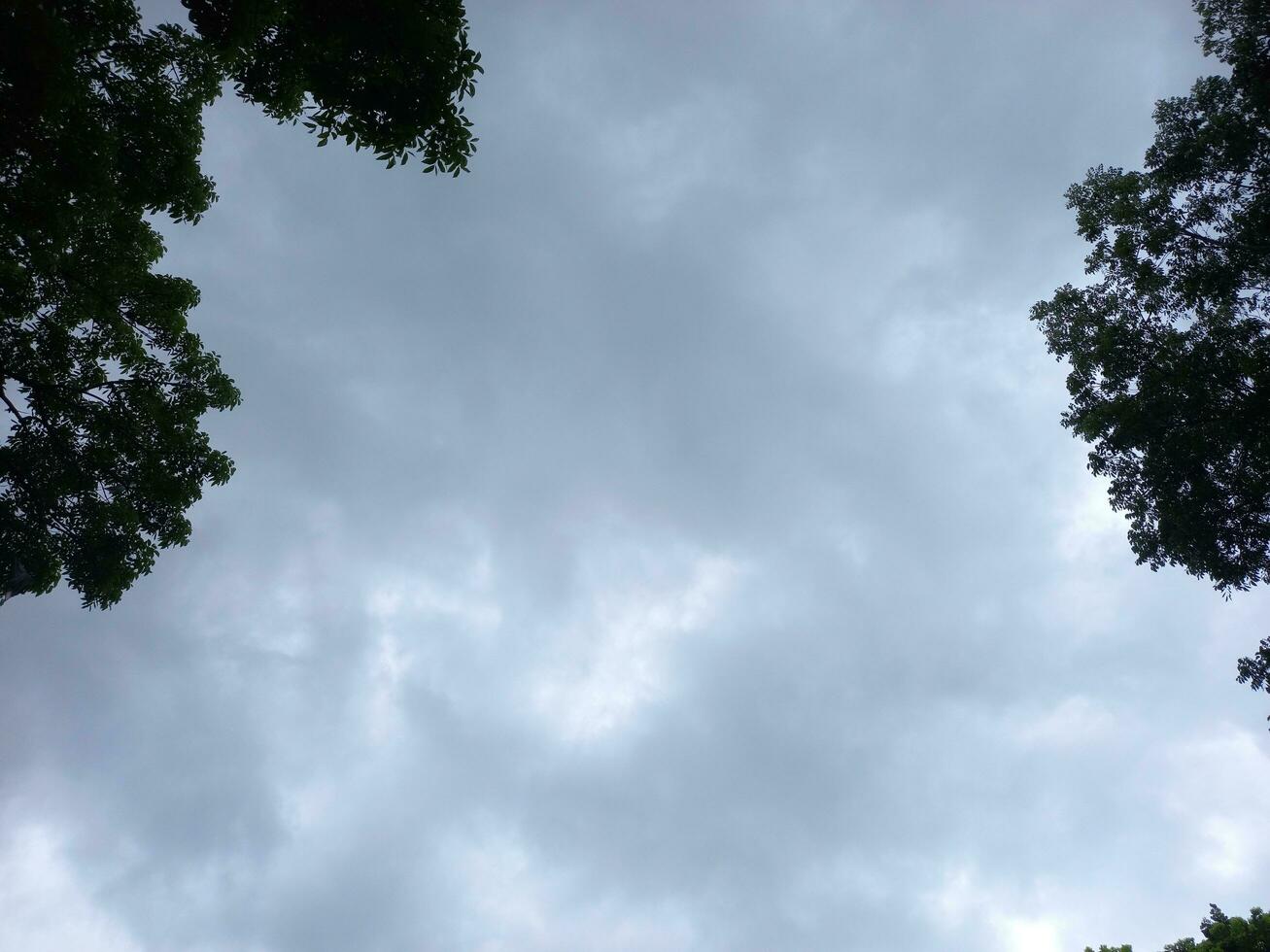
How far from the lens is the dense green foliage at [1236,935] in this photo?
57.9ft

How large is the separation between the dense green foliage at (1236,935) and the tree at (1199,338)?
979cm

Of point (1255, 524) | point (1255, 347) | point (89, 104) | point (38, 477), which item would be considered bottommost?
point (1255, 524)

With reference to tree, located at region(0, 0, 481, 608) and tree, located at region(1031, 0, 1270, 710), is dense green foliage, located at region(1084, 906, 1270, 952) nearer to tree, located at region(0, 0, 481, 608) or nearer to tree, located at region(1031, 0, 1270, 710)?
tree, located at region(1031, 0, 1270, 710)

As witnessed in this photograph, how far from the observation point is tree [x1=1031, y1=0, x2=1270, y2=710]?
45.5 ft

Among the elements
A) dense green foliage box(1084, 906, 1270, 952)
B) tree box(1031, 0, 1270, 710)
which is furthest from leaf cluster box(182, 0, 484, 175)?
dense green foliage box(1084, 906, 1270, 952)

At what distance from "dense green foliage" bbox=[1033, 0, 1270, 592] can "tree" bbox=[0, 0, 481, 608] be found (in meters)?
16.6

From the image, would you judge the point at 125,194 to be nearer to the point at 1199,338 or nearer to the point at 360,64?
the point at 360,64

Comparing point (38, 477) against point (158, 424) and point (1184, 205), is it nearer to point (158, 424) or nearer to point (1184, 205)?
point (158, 424)

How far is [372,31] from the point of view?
8812mm

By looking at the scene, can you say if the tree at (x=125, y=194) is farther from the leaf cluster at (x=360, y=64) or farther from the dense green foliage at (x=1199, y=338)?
the dense green foliage at (x=1199, y=338)

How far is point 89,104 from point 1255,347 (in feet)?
74.5

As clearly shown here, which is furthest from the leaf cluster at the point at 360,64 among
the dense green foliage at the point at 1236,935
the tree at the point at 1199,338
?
the dense green foliage at the point at 1236,935

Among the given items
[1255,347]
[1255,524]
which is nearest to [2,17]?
[1255,347]

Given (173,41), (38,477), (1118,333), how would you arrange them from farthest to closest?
(1118,333) → (38,477) → (173,41)
